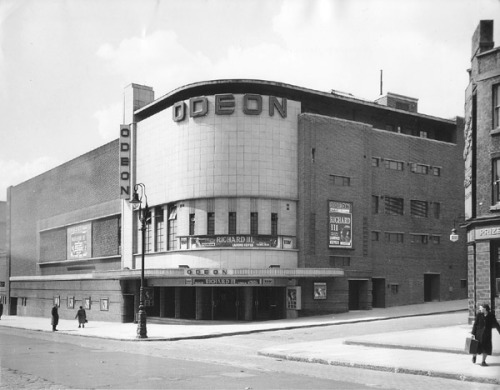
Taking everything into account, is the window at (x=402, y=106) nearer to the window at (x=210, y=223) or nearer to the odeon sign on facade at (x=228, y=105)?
the odeon sign on facade at (x=228, y=105)

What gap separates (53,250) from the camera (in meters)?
68.3

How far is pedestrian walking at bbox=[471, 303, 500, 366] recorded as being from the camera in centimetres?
1897

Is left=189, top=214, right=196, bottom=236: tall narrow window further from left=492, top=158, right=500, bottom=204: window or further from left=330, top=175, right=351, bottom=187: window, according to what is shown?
left=492, top=158, right=500, bottom=204: window

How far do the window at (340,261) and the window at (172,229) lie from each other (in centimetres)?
1091

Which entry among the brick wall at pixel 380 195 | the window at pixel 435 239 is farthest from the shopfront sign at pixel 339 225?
the window at pixel 435 239

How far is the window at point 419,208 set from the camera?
51688 mm

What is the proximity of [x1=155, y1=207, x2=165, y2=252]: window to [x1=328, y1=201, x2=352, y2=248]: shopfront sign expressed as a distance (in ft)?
39.4

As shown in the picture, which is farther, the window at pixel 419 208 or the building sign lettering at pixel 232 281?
the window at pixel 419 208

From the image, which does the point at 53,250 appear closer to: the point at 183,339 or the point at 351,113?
the point at 351,113

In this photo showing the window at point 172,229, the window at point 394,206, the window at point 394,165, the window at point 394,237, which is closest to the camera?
the window at point 172,229

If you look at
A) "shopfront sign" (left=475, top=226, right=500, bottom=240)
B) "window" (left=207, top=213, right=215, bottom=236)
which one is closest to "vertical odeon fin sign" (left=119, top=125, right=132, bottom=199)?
"window" (left=207, top=213, right=215, bottom=236)

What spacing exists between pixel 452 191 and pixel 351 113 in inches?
412

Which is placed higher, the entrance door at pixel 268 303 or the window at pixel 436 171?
the window at pixel 436 171

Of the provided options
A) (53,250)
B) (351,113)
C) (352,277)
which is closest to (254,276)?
(352,277)
